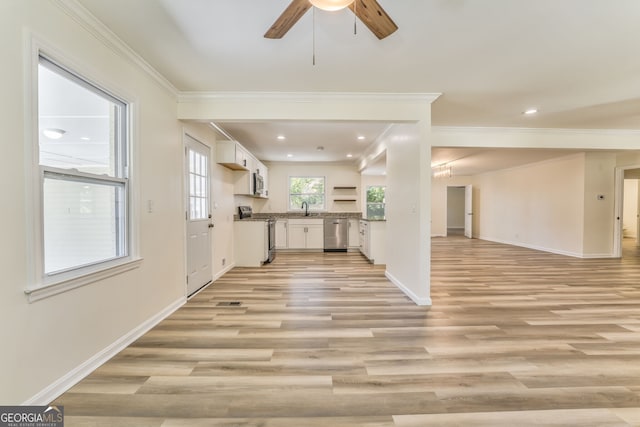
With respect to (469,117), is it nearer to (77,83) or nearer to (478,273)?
(478,273)

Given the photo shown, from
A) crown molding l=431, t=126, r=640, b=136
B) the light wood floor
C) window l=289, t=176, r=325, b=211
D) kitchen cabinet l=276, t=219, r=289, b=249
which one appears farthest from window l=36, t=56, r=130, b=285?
window l=289, t=176, r=325, b=211

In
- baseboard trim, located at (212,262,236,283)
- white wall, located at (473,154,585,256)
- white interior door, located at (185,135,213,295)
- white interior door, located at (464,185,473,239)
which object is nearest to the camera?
white interior door, located at (185,135,213,295)

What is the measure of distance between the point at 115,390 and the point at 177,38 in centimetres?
249

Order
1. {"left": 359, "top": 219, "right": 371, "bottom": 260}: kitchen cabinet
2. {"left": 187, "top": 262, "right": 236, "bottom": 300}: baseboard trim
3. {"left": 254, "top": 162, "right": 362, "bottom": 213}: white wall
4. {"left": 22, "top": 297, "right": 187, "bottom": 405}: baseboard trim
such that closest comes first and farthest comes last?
{"left": 22, "top": 297, "right": 187, "bottom": 405}: baseboard trim, {"left": 187, "top": 262, "right": 236, "bottom": 300}: baseboard trim, {"left": 359, "top": 219, "right": 371, "bottom": 260}: kitchen cabinet, {"left": 254, "top": 162, "right": 362, "bottom": 213}: white wall

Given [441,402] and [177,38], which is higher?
[177,38]

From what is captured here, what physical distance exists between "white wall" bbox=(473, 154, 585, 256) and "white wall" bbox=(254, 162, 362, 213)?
4.55 m

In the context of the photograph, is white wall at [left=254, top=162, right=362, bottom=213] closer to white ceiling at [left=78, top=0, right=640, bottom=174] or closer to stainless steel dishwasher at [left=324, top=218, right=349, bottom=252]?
stainless steel dishwasher at [left=324, top=218, right=349, bottom=252]

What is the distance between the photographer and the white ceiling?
1.78m

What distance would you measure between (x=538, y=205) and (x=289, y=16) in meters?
8.05

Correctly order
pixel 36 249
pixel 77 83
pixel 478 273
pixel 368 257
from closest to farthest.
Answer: pixel 36 249 < pixel 77 83 < pixel 478 273 < pixel 368 257

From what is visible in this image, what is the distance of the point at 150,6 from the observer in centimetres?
174

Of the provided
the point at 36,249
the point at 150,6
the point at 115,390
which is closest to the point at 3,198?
the point at 36,249

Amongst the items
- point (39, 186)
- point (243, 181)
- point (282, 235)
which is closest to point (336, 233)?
point (282, 235)

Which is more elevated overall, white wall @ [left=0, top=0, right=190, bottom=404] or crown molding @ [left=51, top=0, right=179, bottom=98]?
crown molding @ [left=51, top=0, right=179, bottom=98]
